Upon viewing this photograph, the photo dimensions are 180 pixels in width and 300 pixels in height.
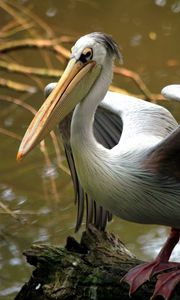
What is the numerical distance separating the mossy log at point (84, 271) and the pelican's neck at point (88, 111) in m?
0.53

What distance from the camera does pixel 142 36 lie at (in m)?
9.23

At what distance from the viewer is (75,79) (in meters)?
3.89

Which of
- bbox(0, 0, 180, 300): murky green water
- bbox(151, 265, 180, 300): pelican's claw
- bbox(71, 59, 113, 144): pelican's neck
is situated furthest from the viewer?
bbox(0, 0, 180, 300): murky green water

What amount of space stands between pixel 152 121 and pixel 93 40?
666 mm

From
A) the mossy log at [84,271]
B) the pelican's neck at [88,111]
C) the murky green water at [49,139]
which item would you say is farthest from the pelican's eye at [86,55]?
the murky green water at [49,139]

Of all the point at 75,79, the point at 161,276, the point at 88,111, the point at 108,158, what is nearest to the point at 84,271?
the point at 161,276

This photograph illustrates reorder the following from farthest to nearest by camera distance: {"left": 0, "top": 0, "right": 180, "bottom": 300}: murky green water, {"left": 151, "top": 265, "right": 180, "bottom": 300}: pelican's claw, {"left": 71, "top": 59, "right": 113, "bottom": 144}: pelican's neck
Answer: {"left": 0, "top": 0, "right": 180, "bottom": 300}: murky green water, {"left": 71, "top": 59, "right": 113, "bottom": 144}: pelican's neck, {"left": 151, "top": 265, "right": 180, "bottom": 300}: pelican's claw

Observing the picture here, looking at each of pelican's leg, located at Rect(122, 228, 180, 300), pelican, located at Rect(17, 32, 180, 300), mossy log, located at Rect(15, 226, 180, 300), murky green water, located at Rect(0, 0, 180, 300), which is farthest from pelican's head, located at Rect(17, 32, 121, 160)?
murky green water, located at Rect(0, 0, 180, 300)

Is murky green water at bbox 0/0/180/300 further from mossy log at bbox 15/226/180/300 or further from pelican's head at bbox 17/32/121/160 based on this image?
pelican's head at bbox 17/32/121/160

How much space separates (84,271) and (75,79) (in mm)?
857

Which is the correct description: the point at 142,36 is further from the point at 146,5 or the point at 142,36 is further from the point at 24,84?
the point at 24,84

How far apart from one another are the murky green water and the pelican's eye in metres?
2.03

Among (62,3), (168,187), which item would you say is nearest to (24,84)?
(62,3)

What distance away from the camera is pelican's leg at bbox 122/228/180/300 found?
3805mm
